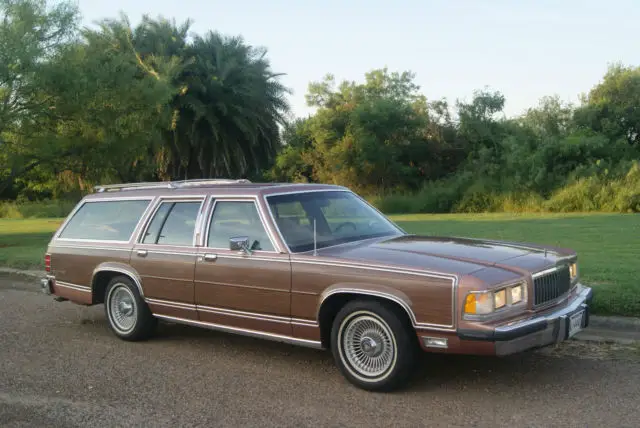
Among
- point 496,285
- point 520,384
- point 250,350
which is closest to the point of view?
point 496,285

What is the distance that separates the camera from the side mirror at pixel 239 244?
20.4 ft

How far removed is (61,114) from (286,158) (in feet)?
109

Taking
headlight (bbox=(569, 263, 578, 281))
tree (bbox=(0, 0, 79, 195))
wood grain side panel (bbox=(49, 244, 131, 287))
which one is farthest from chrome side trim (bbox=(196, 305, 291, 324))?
tree (bbox=(0, 0, 79, 195))

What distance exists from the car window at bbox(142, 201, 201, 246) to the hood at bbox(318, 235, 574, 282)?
170 cm

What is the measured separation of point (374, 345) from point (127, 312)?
333 centimetres

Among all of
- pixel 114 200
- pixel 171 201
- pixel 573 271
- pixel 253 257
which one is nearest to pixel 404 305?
pixel 253 257

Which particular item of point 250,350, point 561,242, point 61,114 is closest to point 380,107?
point 61,114

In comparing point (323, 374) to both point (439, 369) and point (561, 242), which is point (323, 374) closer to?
point (439, 369)

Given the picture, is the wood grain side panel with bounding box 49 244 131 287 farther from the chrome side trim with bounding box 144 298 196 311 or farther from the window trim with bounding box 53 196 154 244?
the chrome side trim with bounding box 144 298 196 311

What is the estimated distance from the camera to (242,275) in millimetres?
6367

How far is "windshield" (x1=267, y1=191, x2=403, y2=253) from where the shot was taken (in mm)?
6367

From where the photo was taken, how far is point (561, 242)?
1418cm

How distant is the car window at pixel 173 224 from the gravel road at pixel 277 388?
1.14 meters

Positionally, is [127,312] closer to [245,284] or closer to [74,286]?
[74,286]
